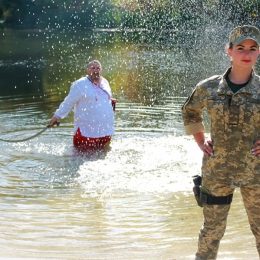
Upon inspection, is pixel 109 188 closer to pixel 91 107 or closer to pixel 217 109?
pixel 91 107

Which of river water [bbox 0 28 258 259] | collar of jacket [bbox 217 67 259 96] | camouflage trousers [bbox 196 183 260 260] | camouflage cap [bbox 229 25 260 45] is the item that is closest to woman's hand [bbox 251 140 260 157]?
camouflage trousers [bbox 196 183 260 260]

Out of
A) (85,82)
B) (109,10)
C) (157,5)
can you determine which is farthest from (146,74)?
(109,10)

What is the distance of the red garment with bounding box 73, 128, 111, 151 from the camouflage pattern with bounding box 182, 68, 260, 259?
523 cm

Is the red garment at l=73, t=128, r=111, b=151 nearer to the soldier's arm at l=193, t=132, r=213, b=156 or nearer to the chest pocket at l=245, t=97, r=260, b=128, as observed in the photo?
the soldier's arm at l=193, t=132, r=213, b=156

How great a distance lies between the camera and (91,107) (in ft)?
30.9

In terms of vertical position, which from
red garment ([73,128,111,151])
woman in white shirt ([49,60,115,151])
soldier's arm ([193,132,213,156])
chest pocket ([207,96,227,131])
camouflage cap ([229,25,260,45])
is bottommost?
red garment ([73,128,111,151])

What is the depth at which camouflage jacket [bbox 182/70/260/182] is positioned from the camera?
412 cm

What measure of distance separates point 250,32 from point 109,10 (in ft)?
192

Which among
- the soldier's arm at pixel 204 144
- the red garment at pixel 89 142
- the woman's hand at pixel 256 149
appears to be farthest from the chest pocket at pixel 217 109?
the red garment at pixel 89 142

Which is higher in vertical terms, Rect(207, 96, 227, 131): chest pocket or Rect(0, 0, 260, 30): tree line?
Rect(207, 96, 227, 131): chest pocket

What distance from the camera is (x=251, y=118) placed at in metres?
4.14

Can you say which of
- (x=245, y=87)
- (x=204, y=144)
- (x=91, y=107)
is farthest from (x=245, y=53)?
(x=91, y=107)

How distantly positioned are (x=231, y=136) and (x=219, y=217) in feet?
1.95

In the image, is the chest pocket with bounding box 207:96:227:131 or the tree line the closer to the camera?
the chest pocket with bounding box 207:96:227:131
